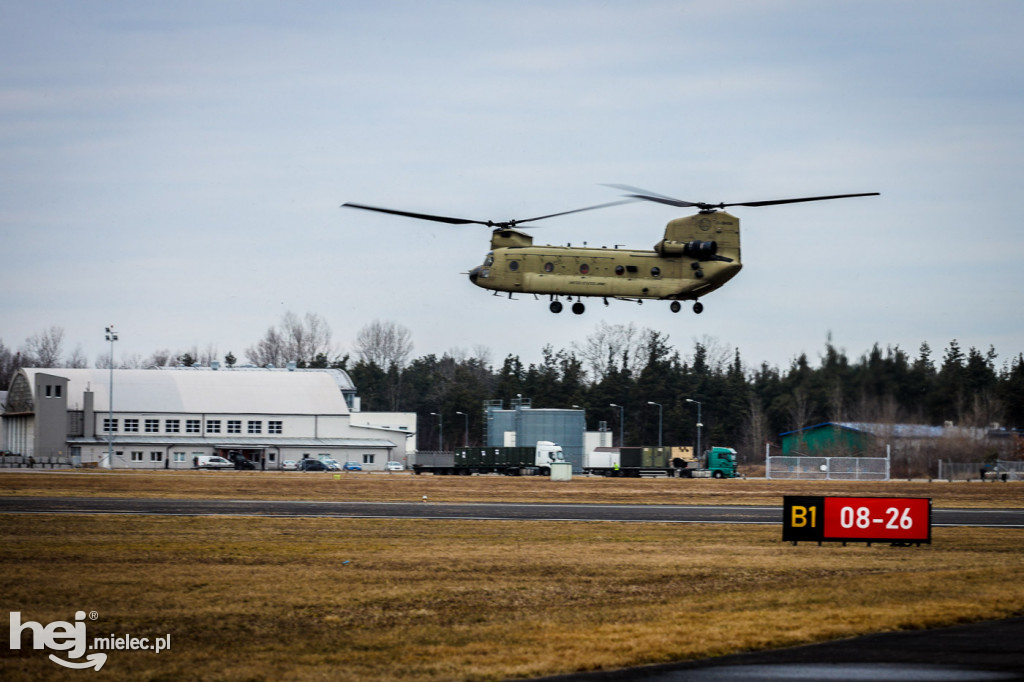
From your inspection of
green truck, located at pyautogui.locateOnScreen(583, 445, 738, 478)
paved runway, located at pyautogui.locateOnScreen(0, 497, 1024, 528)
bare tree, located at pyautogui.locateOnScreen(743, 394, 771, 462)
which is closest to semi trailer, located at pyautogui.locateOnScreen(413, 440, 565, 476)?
green truck, located at pyautogui.locateOnScreen(583, 445, 738, 478)

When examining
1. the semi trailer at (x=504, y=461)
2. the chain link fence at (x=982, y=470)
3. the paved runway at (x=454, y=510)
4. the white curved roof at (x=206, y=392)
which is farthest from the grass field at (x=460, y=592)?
the white curved roof at (x=206, y=392)

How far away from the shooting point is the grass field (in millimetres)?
14789

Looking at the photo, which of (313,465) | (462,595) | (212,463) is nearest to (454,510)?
(462,595)

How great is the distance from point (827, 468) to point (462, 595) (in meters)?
67.7

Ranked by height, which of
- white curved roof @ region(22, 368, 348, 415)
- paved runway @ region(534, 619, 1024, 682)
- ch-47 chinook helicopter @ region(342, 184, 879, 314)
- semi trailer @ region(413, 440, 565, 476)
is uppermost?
ch-47 chinook helicopter @ region(342, 184, 879, 314)

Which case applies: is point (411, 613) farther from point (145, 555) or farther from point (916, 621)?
point (145, 555)

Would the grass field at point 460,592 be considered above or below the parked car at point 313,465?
above

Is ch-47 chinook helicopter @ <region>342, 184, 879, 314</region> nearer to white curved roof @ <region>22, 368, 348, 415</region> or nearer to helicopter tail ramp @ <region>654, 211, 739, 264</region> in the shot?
helicopter tail ramp @ <region>654, 211, 739, 264</region>

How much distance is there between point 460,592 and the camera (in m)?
20.4

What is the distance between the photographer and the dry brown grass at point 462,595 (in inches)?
581

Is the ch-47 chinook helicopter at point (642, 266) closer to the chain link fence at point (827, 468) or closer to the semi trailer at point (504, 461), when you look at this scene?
the chain link fence at point (827, 468)

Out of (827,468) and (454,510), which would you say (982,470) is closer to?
(827,468)

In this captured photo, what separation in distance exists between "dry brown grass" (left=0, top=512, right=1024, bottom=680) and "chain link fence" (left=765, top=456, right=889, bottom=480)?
48349 mm

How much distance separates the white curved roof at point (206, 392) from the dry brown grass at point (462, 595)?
94.3m
